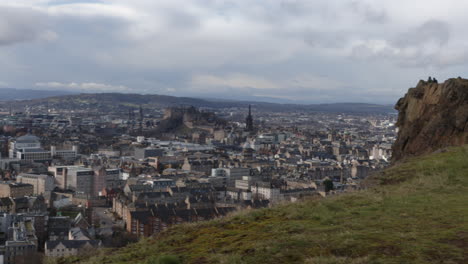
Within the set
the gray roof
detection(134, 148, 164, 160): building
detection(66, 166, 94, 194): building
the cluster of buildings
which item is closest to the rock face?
the cluster of buildings

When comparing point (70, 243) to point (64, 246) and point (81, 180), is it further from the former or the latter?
point (81, 180)

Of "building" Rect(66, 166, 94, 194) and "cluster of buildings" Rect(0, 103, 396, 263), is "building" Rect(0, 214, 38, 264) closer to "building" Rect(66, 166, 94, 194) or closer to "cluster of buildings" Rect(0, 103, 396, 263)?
"cluster of buildings" Rect(0, 103, 396, 263)

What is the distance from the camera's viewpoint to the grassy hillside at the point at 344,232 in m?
8.16

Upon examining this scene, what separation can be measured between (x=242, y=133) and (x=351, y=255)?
14429 cm

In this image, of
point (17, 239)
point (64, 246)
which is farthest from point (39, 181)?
point (64, 246)

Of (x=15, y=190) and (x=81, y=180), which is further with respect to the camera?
(x=81, y=180)

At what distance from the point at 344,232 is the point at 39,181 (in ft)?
204

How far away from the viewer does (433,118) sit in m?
22.7

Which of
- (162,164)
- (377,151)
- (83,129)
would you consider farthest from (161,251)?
(83,129)

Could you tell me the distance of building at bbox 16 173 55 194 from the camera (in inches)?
2579

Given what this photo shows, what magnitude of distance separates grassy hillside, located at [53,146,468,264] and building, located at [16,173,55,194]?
187 ft

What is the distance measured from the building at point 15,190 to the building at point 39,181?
5.13m

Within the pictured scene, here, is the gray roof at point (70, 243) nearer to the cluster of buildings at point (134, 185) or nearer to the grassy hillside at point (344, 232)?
the cluster of buildings at point (134, 185)

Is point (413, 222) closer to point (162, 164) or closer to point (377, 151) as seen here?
point (162, 164)
